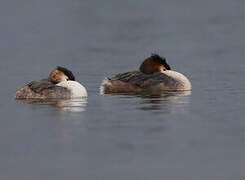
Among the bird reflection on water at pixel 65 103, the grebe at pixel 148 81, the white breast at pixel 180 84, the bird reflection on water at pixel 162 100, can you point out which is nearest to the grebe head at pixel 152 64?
the grebe at pixel 148 81

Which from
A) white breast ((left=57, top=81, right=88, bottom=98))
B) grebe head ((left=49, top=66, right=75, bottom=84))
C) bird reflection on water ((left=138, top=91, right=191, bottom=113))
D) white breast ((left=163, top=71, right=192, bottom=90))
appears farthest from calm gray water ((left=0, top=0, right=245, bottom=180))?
grebe head ((left=49, top=66, right=75, bottom=84))

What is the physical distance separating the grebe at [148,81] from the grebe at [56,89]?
146 cm

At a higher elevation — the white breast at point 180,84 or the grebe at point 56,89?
the white breast at point 180,84

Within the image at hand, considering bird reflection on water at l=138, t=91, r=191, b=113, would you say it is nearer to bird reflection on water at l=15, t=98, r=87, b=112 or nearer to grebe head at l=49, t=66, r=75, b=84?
bird reflection on water at l=15, t=98, r=87, b=112

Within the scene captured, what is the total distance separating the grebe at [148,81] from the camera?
769 inches

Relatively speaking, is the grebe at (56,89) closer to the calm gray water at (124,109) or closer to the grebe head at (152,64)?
the calm gray water at (124,109)

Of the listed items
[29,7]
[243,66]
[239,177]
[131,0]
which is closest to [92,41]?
[243,66]

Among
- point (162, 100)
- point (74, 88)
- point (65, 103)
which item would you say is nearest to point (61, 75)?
point (74, 88)

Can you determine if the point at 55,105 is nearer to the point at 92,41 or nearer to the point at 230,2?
the point at 92,41

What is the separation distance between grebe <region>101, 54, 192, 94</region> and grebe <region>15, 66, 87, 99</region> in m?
1.46

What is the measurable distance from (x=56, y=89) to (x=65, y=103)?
84 cm

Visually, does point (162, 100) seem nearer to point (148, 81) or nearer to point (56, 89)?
point (56, 89)

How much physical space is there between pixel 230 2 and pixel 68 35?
1323cm

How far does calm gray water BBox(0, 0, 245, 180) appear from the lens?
10609 mm
